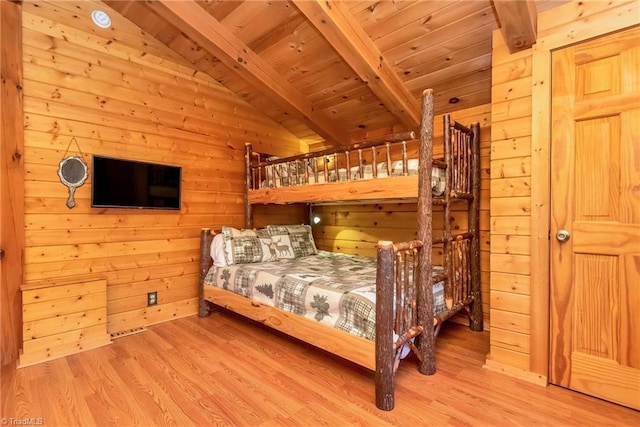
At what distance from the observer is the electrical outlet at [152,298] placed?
2885 mm

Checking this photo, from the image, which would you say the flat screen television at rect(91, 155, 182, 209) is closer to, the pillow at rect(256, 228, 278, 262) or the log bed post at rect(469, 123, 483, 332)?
the pillow at rect(256, 228, 278, 262)

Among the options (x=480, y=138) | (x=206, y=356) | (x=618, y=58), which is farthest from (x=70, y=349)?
(x=618, y=58)

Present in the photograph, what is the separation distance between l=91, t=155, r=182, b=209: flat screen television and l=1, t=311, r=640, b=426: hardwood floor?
1183mm

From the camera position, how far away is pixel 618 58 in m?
1.65

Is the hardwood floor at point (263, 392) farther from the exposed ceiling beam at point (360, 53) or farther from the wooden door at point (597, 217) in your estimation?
the exposed ceiling beam at point (360, 53)

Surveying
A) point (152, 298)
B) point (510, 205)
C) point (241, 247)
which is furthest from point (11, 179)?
point (510, 205)

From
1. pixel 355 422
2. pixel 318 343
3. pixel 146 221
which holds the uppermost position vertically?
pixel 146 221

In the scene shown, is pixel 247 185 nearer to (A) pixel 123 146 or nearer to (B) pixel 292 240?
(B) pixel 292 240

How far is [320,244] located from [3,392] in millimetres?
3098

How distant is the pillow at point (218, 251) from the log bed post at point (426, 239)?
1.86m

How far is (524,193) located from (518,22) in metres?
0.99

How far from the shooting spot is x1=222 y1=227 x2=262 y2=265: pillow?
9.81 feet

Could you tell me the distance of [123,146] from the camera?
2.70 metres

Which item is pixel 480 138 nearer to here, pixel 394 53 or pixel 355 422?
pixel 394 53
